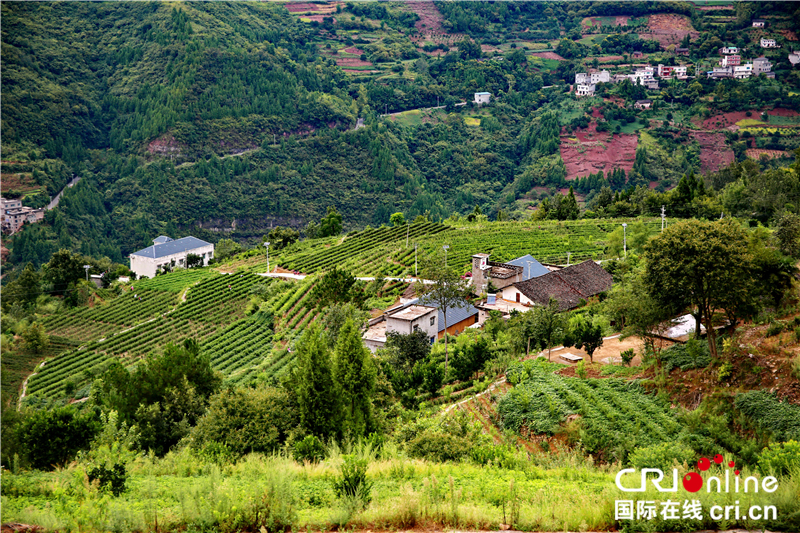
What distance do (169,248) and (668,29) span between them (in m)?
128

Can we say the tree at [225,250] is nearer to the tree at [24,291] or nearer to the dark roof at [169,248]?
the dark roof at [169,248]

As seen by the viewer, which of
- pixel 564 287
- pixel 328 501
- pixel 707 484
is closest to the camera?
pixel 707 484

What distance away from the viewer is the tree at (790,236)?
24391 mm

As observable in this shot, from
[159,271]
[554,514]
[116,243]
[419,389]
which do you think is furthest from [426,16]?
[554,514]

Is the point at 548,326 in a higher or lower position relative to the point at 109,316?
higher

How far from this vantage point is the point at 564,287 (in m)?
32.1

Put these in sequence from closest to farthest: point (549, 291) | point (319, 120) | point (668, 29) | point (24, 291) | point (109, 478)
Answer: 1. point (109, 478)
2. point (549, 291)
3. point (24, 291)
4. point (319, 120)
5. point (668, 29)

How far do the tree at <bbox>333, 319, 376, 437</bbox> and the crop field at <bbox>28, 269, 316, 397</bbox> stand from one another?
43.3ft

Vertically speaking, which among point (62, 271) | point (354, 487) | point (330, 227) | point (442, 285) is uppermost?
point (354, 487)

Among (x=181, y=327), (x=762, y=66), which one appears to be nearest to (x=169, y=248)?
(x=181, y=327)

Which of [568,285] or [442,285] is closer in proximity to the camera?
[442,285]

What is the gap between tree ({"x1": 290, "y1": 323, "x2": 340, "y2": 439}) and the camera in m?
12.9

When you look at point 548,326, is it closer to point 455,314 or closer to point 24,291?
point 455,314

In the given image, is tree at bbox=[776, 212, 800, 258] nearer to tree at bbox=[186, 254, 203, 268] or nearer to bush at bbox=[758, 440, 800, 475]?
bush at bbox=[758, 440, 800, 475]
